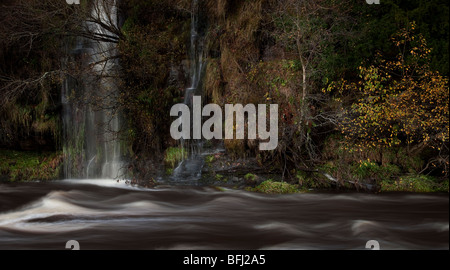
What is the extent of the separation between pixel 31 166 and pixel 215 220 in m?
8.14

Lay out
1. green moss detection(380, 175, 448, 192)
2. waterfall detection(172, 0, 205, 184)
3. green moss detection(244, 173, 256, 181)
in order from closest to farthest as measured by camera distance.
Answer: green moss detection(380, 175, 448, 192) < green moss detection(244, 173, 256, 181) < waterfall detection(172, 0, 205, 184)

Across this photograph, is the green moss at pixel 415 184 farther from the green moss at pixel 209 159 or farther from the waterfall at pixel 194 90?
the waterfall at pixel 194 90

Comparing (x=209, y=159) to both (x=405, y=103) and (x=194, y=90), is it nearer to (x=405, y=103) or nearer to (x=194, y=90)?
(x=194, y=90)

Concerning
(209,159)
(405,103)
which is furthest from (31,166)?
(405,103)

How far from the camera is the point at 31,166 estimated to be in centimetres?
1405

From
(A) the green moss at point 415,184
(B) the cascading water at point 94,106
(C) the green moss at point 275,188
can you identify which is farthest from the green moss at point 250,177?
(B) the cascading water at point 94,106

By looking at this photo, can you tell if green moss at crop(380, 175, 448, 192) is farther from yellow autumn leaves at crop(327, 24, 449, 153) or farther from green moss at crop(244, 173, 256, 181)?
green moss at crop(244, 173, 256, 181)

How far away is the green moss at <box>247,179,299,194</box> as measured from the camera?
1076 centimetres

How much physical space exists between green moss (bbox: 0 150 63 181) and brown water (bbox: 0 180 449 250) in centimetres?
255

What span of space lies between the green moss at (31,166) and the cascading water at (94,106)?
42 cm

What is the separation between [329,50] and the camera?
11.3 meters

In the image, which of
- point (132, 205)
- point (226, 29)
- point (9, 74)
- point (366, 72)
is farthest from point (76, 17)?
point (366, 72)

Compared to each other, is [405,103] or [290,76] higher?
[290,76]

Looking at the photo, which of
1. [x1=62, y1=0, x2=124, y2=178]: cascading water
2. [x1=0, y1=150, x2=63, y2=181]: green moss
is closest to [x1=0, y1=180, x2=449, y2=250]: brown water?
[x1=62, y1=0, x2=124, y2=178]: cascading water
